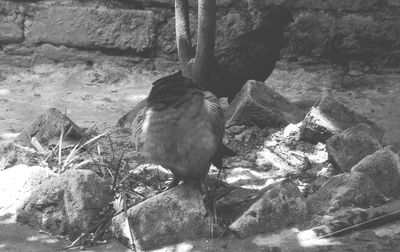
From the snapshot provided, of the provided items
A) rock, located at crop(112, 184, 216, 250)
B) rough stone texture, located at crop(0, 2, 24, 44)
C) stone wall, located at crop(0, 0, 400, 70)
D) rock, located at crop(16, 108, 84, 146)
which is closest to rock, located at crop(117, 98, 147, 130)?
rock, located at crop(16, 108, 84, 146)

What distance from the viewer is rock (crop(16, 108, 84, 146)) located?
4504 mm

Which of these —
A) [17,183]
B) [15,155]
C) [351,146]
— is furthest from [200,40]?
[17,183]

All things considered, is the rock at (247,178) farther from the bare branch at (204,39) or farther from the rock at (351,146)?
the bare branch at (204,39)

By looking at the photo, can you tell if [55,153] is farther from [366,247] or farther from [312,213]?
[366,247]

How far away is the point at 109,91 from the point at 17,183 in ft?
8.20

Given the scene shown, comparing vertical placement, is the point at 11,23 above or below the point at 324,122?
above

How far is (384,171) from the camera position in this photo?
351cm

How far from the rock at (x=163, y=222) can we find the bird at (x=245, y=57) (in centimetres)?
202

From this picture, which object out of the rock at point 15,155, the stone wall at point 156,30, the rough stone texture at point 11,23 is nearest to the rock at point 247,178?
the rock at point 15,155

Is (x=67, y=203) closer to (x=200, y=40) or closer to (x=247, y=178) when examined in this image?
(x=247, y=178)

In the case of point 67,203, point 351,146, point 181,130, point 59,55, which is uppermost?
point 181,130

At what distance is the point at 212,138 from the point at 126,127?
1831 mm

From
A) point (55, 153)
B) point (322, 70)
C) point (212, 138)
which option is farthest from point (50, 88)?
point (212, 138)

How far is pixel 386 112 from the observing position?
552cm
